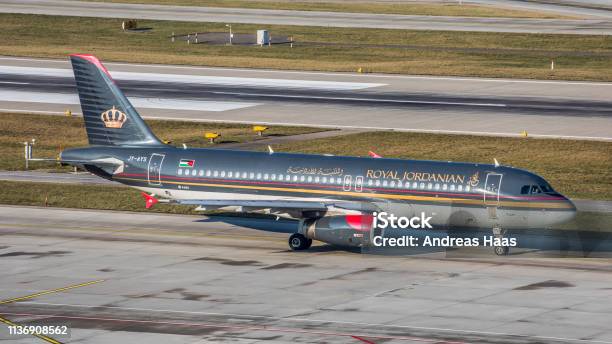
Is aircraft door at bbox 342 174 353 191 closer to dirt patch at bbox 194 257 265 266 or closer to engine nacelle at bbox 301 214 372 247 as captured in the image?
engine nacelle at bbox 301 214 372 247

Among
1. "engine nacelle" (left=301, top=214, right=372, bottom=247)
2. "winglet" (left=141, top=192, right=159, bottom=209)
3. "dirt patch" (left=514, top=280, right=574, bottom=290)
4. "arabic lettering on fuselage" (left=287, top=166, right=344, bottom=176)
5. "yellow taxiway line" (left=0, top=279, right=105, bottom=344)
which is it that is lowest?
"yellow taxiway line" (left=0, top=279, right=105, bottom=344)

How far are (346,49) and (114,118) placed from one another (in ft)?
233

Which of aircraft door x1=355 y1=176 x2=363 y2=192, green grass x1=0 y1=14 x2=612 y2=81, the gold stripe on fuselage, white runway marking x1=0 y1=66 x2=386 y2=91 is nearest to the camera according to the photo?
the gold stripe on fuselage

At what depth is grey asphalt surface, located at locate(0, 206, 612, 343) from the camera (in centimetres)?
4128

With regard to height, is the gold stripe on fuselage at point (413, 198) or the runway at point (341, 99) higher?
the runway at point (341, 99)

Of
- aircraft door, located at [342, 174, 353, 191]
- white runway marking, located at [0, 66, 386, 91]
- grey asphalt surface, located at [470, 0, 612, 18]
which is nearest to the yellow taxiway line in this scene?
aircraft door, located at [342, 174, 353, 191]

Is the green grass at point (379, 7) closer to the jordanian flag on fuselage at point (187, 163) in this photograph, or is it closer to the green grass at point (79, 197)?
the green grass at point (79, 197)

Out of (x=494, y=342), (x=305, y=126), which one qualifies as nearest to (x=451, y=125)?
(x=305, y=126)

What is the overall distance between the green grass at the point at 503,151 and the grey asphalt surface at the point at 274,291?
1992cm

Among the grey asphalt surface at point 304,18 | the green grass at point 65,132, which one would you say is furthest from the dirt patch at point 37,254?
the grey asphalt surface at point 304,18

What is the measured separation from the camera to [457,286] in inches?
1890

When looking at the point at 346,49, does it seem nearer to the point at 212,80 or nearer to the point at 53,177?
the point at 212,80

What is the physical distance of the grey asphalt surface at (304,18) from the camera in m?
142

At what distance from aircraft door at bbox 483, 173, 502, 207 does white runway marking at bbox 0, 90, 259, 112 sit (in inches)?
1843
